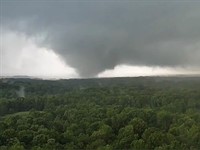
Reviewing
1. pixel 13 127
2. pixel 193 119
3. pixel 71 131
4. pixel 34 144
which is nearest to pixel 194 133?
pixel 193 119

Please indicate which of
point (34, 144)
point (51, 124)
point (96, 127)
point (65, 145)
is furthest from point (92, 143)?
point (51, 124)

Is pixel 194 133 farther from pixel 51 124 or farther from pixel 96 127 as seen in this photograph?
pixel 51 124

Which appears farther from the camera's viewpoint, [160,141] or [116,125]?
[116,125]

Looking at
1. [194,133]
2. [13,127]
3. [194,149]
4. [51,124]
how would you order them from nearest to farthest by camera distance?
[194,149], [194,133], [13,127], [51,124]

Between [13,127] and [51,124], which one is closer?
[13,127]

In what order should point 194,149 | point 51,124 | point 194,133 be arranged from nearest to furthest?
point 194,149 → point 194,133 → point 51,124

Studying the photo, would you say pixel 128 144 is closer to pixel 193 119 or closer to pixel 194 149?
pixel 194 149

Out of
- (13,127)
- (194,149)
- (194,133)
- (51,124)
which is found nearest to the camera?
(194,149)

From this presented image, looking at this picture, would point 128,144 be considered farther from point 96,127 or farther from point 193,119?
point 193,119
